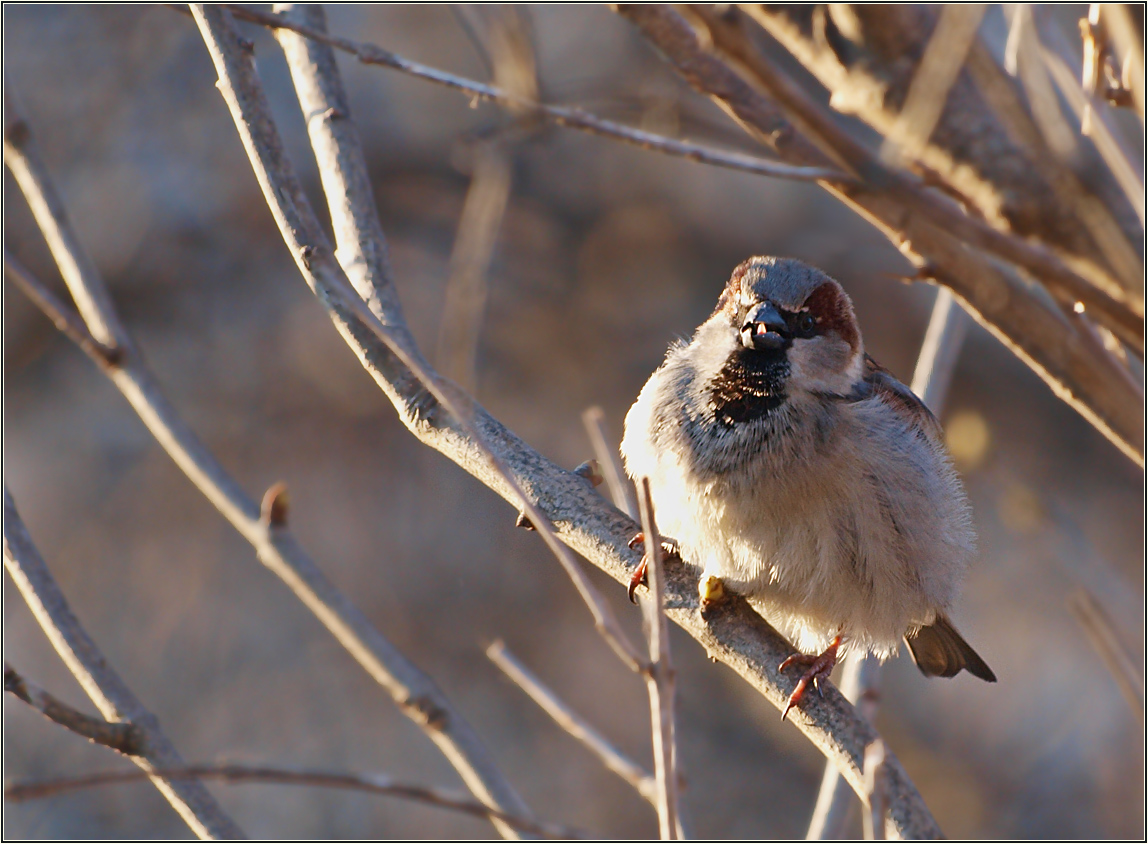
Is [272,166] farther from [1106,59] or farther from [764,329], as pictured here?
[1106,59]

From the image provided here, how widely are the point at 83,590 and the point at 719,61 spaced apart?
16.9 ft

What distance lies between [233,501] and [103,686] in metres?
0.36

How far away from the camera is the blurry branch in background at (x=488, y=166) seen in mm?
1469

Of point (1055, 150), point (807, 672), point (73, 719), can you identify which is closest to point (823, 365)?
point (807, 672)

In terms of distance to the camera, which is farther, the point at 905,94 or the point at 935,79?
the point at 905,94

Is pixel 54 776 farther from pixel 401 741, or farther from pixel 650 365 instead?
pixel 650 365

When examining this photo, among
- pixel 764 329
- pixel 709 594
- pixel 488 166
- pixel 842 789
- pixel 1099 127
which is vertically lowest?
pixel 842 789

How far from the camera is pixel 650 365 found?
6242mm

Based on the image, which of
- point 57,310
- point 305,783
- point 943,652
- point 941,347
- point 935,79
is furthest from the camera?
point 943,652

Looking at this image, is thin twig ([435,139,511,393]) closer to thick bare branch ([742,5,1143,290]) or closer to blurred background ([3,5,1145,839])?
thick bare branch ([742,5,1143,290])

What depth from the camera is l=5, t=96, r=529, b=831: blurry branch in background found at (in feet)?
5.75

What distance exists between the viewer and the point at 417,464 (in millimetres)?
6004

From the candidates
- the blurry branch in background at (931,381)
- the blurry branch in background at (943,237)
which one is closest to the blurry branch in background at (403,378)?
the blurry branch in background at (931,381)

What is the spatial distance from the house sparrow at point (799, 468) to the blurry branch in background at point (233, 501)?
0.76 meters
